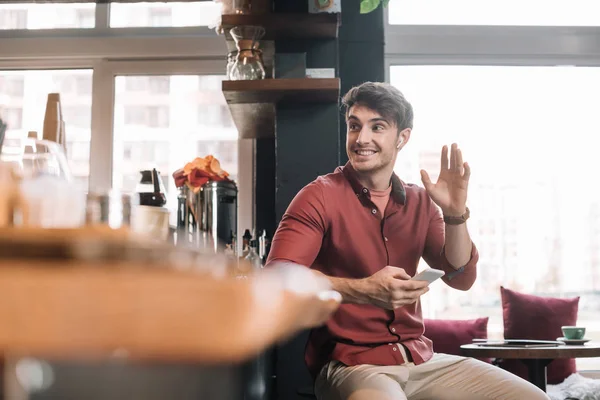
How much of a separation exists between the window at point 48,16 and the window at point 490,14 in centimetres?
195

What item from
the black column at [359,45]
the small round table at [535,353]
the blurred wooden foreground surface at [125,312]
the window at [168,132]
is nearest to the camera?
the blurred wooden foreground surface at [125,312]

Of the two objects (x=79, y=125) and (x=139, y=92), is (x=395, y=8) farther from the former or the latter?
(x=79, y=125)

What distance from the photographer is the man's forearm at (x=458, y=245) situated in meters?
2.18

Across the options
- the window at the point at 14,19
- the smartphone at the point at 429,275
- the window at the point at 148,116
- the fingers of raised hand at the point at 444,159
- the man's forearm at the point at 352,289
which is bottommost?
the man's forearm at the point at 352,289

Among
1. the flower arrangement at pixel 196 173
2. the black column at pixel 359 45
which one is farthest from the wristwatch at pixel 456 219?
the black column at pixel 359 45

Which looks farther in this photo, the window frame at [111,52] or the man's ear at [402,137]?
the window frame at [111,52]

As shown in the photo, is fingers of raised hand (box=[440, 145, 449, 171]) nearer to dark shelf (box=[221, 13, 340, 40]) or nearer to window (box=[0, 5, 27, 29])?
dark shelf (box=[221, 13, 340, 40])

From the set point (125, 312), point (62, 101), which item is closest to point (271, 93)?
point (62, 101)

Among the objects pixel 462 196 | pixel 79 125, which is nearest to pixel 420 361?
pixel 462 196

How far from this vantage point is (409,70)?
4.48m

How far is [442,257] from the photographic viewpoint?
229 centimetres

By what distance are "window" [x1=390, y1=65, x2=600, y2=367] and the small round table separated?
4.88 feet

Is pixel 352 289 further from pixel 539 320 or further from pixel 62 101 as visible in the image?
pixel 62 101

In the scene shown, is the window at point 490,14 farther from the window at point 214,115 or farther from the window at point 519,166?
the window at point 214,115
